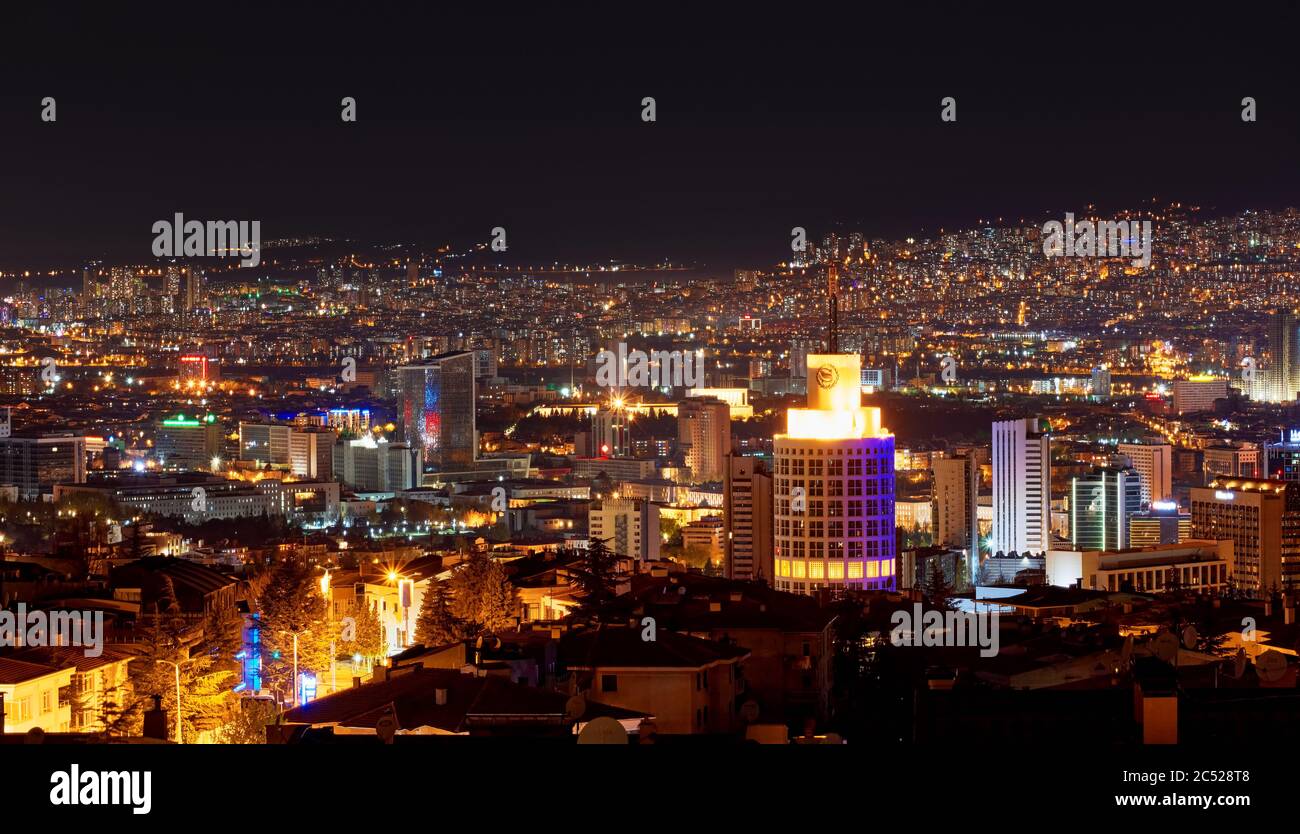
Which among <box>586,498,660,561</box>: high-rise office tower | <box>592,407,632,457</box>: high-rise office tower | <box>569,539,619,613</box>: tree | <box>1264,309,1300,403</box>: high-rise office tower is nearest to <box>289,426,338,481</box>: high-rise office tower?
<box>592,407,632,457</box>: high-rise office tower

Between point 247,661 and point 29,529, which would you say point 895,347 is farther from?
point 247,661

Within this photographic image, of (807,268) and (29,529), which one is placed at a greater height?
(807,268)

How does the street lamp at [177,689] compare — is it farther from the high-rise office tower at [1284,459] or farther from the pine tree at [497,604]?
the high-rise office tower at [1284,459]

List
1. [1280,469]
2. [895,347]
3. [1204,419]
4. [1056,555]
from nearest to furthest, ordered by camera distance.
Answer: [1056,555] → [1280,469] → [1204,419] → [895,347]

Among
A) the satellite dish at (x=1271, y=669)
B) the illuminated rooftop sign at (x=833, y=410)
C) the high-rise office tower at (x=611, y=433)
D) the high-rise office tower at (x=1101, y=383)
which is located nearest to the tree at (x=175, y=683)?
the satellite dish at (x=1271, y=669)

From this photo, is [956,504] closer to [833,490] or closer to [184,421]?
[833,490]
